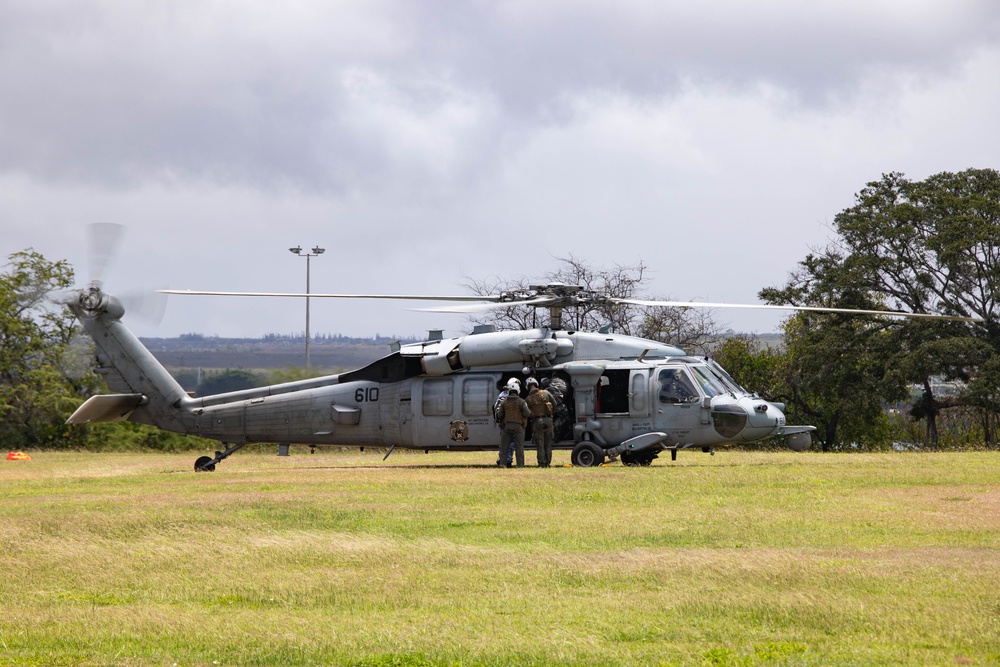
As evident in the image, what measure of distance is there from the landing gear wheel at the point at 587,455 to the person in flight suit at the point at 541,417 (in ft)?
1.69

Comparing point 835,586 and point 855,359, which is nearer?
point 835,586

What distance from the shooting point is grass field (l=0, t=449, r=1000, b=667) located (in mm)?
7312

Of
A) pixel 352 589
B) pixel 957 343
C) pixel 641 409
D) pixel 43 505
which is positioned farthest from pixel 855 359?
pixel 352 589

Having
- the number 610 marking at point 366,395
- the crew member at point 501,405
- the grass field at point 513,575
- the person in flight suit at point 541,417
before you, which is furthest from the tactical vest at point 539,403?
the grass field at point 513,575

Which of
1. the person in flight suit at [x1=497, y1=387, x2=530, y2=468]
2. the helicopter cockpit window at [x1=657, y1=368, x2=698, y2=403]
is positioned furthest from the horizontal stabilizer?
the helicopter cockpit window at [x1=657, y1=368, x2=698, y2=403]

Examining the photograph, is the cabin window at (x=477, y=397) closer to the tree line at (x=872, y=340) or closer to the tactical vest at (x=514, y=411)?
A: the tactical vest at (x=514, y=411)

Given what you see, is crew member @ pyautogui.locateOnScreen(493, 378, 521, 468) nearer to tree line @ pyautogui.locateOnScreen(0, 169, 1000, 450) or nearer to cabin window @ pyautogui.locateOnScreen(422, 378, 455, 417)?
cabin window @ pyautogui.locateOnScreen(422, 378, 455, 417)

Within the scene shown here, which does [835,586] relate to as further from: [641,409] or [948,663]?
[641,409]

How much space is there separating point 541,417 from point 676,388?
2.58m

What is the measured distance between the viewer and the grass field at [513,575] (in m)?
7.31

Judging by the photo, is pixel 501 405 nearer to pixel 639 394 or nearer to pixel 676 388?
pixel 639 394

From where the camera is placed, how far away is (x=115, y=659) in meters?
7.18

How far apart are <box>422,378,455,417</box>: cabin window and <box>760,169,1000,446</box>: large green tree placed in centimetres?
2371

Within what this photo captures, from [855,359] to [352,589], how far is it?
124ft
